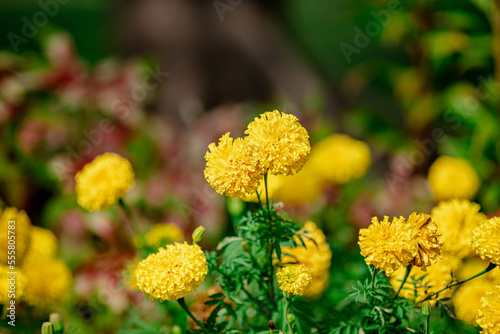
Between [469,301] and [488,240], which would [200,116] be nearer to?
[469,301]

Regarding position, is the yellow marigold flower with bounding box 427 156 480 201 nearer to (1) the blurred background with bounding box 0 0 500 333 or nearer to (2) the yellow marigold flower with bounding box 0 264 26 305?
(1) the blurred background with bounding box 0 0 500 333

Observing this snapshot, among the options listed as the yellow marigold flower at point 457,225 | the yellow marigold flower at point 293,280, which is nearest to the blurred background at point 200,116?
the yellow marigold flower at point 457,225

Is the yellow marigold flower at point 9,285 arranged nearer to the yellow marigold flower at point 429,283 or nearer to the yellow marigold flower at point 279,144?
the yellow marigold flower at point 279,144

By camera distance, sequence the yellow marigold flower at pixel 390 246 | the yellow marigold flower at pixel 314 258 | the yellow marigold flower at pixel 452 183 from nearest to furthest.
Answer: the yellow marigold flower at pixel 390 246, the yellow marigold flower at pixel 314 258, the yellow marigold flower at pixel 452 183

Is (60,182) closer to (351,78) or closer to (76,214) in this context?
(76,214)

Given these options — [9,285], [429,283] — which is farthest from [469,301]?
[9,285]
